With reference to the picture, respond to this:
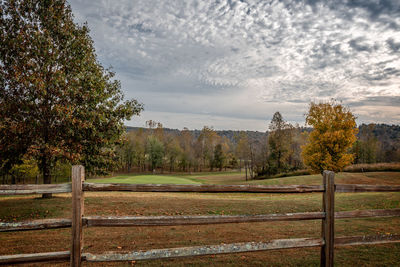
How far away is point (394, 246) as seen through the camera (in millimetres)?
7316

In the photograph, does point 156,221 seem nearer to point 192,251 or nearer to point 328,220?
point 192,251

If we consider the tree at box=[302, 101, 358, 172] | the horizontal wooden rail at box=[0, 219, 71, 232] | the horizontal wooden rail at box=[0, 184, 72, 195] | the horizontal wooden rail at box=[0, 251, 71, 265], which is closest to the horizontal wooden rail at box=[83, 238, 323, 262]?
the horizontal wooden rail at box=[0, 251, 71, 265]

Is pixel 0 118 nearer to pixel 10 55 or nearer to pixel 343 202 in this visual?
pixel 10 55

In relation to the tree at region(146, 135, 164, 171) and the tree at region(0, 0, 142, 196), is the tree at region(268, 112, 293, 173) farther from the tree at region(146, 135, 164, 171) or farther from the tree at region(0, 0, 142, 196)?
the tree at region(0, 0, 142, 196)

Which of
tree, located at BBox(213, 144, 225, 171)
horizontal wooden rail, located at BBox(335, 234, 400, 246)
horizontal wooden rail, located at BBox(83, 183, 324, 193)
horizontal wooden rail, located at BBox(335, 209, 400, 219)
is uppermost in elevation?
horizontal wooden rail, located at BBox(83, 183, 324, 193)

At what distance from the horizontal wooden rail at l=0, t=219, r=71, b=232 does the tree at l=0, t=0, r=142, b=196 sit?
30.4ft

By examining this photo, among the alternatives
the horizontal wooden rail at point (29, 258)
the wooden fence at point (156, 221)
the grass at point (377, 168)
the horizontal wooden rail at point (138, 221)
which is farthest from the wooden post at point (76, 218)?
the grass at point (377, 168)

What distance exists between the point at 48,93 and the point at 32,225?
458 inches

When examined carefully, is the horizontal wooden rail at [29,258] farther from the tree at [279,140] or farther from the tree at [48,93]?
the tree at [279,140]

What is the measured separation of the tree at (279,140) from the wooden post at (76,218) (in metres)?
50.0

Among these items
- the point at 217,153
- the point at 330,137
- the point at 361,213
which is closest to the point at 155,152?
the point at 217,153

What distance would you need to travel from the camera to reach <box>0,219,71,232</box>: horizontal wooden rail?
4301mm

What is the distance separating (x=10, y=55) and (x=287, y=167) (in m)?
50.3

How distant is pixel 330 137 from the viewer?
1112 inches
